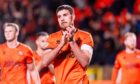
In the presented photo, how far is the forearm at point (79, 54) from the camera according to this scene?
8898 millimetres

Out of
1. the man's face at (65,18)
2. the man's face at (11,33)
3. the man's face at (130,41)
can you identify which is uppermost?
the man's face at (65,18)

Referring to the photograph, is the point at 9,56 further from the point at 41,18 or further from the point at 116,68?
the point at 41,18

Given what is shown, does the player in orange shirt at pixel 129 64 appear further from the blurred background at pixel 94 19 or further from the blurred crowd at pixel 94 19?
the blurred crowd at pixel 94 19

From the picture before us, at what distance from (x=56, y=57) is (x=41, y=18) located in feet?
39.1

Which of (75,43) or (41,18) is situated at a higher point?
(75,43)

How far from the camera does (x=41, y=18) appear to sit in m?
21.1

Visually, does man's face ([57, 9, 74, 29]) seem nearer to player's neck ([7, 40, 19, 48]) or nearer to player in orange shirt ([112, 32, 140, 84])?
player's neck ([7, 40, 19, 48])

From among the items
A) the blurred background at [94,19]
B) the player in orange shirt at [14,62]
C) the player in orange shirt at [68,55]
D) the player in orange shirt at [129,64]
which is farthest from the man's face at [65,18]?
the blurred background at [94,19]

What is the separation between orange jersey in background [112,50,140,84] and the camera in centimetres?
1365

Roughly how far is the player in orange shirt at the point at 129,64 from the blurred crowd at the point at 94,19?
5.02 meters

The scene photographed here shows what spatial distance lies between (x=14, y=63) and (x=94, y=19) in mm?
10448

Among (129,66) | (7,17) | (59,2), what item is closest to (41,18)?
(59,2)

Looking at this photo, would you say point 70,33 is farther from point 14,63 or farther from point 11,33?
point 11,33

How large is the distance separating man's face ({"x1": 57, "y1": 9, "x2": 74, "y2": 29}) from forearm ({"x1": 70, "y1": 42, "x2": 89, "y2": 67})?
0.98ft
